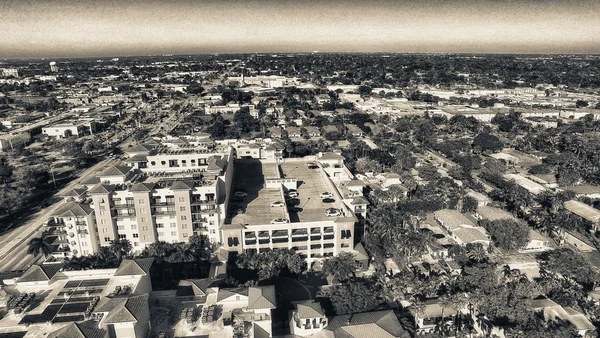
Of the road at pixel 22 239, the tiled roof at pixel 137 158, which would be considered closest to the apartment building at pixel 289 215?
the tiled roof at pixel 137 158

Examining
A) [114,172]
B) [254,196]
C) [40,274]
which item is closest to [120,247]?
[114,172]

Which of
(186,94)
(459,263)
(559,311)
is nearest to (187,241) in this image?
(459,263)

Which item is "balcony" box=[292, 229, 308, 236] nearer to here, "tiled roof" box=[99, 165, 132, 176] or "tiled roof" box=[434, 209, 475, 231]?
"tiled roof" box=[434, 209, 475, 231]

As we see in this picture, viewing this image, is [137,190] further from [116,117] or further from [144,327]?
[116,117]

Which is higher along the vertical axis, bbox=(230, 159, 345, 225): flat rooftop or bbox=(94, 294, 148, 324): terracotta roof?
bbox=(94, 294, 148, 324): terracotta roof

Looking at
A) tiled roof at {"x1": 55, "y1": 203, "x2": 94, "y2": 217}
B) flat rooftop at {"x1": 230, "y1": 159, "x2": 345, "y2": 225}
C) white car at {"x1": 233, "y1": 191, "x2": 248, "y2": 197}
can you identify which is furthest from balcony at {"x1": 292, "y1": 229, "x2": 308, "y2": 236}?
tiled roof at {"x1": 55, "y1": 203, "x2": 94, "y2": 217}

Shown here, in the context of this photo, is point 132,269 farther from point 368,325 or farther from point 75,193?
point 368,325
